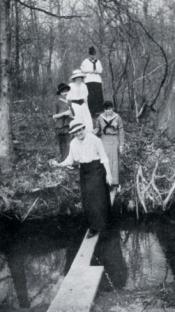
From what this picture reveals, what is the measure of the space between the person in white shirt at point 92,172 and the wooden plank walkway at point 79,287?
2.17 ft

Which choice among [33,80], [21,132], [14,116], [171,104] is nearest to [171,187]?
[171,104]

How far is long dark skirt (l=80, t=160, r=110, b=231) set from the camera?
7.25m

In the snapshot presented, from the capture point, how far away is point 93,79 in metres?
12.2

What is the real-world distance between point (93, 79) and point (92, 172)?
18.2 feet

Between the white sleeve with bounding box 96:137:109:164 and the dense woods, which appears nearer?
the white sleeve with bounding box 96:137:109:164

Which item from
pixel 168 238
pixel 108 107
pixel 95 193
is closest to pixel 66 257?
pixel 95 193

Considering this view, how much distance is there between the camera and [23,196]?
9602 millimetres

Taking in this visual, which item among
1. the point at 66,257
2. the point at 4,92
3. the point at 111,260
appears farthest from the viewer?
the point at 4,92

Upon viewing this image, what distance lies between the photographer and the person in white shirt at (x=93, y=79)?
39.5 feet

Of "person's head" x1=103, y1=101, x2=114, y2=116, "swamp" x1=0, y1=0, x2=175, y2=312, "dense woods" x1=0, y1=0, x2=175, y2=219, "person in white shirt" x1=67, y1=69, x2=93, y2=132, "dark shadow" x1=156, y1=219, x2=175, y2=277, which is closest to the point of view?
"swamp" x1=0, y1=0, x2=175, y2=312

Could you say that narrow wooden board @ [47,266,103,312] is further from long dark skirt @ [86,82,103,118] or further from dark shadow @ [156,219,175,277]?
long dark skirt @ [86,82,103,118]

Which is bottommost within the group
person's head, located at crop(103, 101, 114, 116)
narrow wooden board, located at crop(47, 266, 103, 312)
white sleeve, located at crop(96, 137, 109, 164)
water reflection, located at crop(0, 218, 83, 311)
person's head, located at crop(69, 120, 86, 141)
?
water reflection, located at crop(0, 218, 83, 311)

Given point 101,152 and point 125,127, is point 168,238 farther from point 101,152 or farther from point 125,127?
point 125,127

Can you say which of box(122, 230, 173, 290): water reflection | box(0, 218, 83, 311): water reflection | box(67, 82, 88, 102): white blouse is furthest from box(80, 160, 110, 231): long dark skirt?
box(67, 82, 88, 102): white blouse
